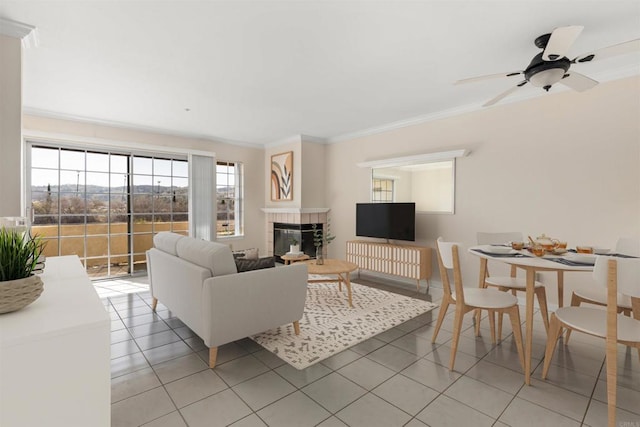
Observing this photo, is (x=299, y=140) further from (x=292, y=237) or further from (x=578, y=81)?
(x=578, y=81)

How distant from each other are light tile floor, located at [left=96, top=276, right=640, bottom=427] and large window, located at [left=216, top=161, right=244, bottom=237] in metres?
3.59

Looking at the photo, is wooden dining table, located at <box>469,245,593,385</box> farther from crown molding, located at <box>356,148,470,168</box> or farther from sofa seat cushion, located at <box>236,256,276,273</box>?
crown molding, located at <box>356,148,470,168</box>

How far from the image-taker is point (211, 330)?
2.28 meters

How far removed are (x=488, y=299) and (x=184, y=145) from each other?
17.9 feet

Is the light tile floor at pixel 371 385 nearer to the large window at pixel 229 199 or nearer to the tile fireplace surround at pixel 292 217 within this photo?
the tile fireplace surround at pixel 292 217

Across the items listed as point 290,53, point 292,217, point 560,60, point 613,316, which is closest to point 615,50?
point 560,60

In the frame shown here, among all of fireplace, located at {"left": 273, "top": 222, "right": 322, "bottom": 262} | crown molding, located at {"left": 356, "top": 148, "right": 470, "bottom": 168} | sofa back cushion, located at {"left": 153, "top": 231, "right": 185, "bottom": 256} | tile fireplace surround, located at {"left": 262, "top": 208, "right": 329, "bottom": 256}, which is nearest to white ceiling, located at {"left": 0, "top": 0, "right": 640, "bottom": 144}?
crown molding, located at {"left": 356, "top": 148, "right": 470, "bottom": 168}

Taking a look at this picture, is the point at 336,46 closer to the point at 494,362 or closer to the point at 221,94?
the point at 221,94

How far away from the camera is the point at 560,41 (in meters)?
1.90

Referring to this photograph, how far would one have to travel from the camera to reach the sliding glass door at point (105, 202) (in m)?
4.56

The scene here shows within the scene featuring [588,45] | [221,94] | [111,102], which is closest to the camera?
[588,45]

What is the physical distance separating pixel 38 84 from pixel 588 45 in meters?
5.50

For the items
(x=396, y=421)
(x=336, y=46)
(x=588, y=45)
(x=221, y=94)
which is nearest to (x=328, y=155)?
(x=221, y=94)

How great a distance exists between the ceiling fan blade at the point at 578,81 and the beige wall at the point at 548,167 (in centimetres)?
111
